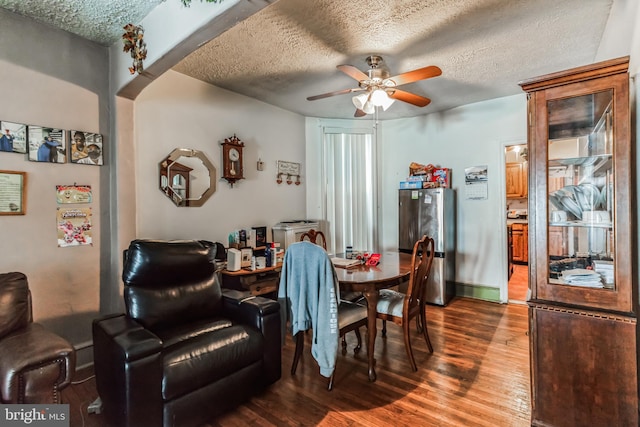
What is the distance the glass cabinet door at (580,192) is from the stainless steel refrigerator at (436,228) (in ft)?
7.37

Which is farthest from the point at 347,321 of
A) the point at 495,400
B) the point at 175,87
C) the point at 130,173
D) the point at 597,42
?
the point at 597,42

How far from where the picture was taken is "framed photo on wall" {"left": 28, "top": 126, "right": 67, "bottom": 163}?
7.43 ft

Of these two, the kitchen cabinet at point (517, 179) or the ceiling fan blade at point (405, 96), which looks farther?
the kitchen cabinet at point (517, 179)

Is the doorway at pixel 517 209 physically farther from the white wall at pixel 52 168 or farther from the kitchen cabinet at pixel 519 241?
the white wall at pixel 52 168

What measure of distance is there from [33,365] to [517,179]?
7.10 metres

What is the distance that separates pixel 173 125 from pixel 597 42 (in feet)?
12.2

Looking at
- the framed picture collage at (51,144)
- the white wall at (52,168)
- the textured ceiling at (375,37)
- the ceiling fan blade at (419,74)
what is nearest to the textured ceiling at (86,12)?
the textured ceiling at (375,37)

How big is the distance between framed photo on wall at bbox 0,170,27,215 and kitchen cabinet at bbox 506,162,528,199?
6.92 metres

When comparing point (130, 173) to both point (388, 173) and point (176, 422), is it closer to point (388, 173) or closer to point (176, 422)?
point (176, 422)

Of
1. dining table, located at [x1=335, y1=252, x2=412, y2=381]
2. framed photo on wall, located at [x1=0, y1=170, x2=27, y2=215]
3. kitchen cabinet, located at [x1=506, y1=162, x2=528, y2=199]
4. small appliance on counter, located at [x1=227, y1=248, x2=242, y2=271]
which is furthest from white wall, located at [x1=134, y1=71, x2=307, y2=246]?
kitchen cabinet, located at [x1=506, y1=162, x2=528, y2=199]

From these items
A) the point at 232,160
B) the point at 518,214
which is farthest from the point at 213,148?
the point at 518,214

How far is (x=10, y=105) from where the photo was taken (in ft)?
7.16

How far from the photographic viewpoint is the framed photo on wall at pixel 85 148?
8.07ft

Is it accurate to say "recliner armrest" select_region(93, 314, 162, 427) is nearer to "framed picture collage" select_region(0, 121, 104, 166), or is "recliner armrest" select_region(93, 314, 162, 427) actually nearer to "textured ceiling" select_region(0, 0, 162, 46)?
"framed picture collage" select_region(0, 121, 104, 166)
